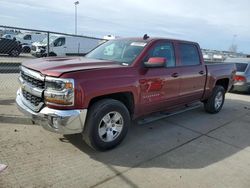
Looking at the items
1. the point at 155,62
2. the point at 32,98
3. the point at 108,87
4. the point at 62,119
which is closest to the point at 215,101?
the point at 155,62

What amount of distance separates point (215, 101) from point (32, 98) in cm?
492

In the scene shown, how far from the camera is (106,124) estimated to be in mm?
4133

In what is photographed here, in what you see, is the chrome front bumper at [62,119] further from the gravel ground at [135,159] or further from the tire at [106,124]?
the gravel ground at [135,159]

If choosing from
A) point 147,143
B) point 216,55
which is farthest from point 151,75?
point 216,55

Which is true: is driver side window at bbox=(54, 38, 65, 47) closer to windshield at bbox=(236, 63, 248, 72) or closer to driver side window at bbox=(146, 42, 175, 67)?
windshield at bbox=(236, 63, 248, 72)

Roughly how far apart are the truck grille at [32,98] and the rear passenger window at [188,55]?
312 cm

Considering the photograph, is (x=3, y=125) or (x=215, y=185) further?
(x=3, y=125)

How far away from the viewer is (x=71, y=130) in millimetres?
3689

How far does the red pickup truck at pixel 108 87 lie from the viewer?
142 inches

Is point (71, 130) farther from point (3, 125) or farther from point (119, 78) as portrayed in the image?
point (3, 125)

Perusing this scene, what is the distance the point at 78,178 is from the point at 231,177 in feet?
7.17

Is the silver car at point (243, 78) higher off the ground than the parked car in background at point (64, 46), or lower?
lower

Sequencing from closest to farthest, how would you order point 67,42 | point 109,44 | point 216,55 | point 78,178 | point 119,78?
point 78,178 < point 119,78 < point 109,44 < point 216,55 < point 67,42

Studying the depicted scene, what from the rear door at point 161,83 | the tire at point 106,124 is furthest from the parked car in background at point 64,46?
the tire at point 106,124
